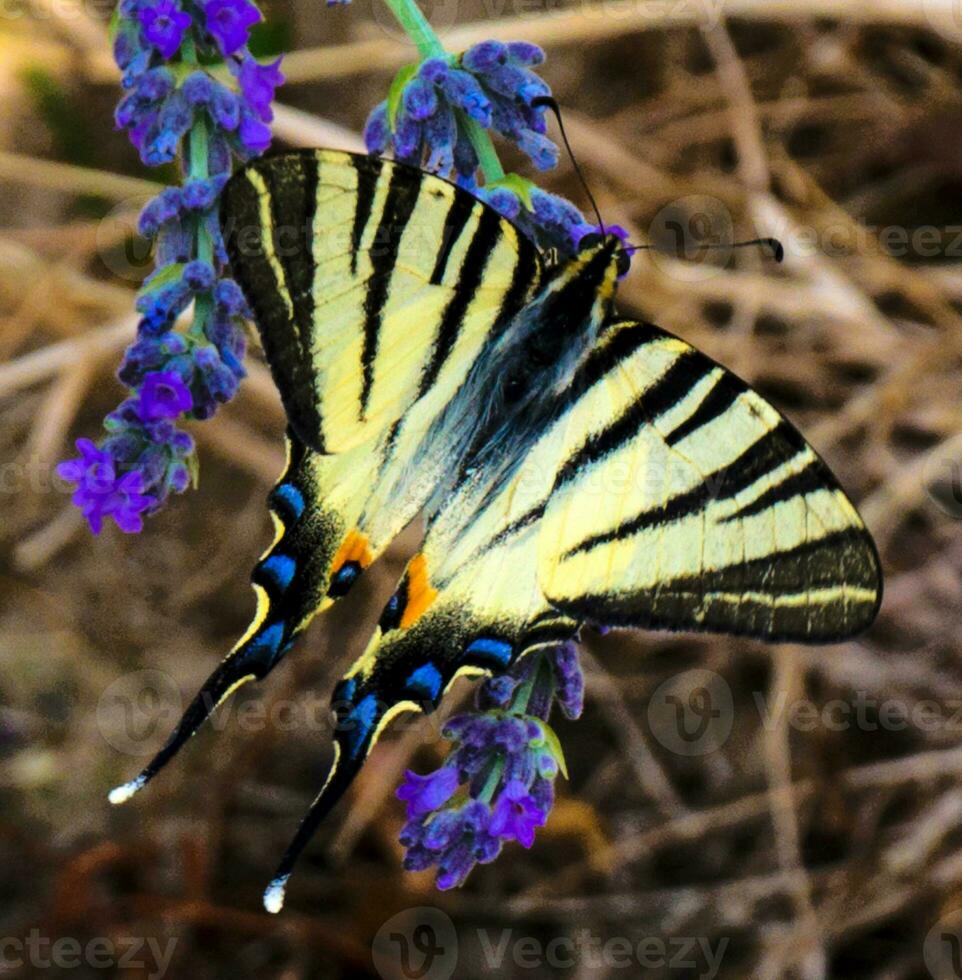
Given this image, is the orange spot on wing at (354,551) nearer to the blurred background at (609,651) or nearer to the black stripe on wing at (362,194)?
the black stripe on wing at (362,194)

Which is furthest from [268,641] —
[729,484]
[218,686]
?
[729,484]

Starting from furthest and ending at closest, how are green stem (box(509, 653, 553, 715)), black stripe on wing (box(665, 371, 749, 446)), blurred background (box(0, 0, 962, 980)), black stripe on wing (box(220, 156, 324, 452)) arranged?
blurred background (box(0, 0, 962, 980))
green stem (box(509, 653, 553, 715))
black stripe on wing (box(665, 371, 749, 446))
black stripe on wing (box(220, 156, 324, 452))

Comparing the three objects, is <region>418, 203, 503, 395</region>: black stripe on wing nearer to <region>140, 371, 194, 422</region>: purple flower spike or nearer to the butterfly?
the butterfly

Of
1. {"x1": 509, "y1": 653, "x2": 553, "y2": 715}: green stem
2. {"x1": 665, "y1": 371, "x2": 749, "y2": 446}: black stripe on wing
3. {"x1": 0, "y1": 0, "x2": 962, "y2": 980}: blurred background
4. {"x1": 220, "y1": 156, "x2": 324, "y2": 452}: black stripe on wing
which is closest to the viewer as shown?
{"x1": 220, "y1": 156, "x2": 324, "y2": 452}: black stripe on wing

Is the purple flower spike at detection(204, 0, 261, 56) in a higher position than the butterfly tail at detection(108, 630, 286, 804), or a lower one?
higher

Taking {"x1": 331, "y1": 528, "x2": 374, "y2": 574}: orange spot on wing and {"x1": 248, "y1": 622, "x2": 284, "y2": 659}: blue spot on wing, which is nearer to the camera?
{"x1": 248, "y1": 622, "x2": 284, "y2": 659}: blue spot on wing

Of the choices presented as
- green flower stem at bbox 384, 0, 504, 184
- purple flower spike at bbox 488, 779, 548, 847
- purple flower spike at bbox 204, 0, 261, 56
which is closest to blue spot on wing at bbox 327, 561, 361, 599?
purple flower spike at bbox 488, 779, 548, 847
